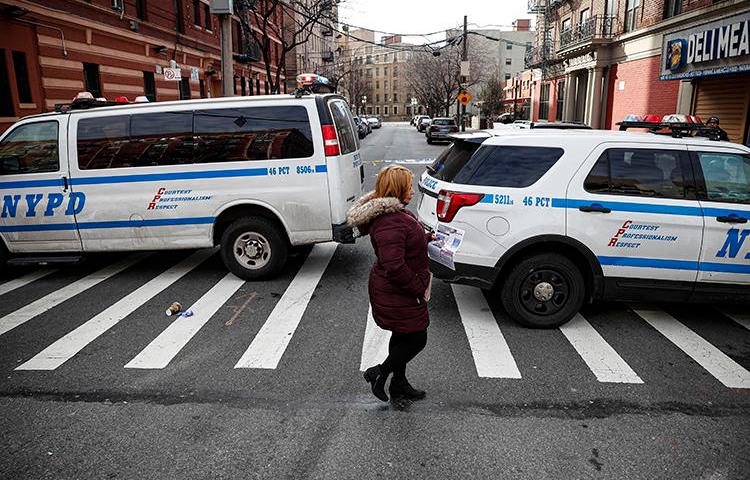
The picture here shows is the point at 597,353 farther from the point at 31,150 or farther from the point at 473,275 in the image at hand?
the point at 31,150

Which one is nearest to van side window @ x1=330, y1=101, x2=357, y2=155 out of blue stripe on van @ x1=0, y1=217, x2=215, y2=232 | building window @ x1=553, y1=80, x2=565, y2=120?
blue stripe on van @ x1=0, y1=217, x2=215, y2=232

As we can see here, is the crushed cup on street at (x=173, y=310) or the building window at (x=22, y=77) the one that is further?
the building window at (x=22, y=77)

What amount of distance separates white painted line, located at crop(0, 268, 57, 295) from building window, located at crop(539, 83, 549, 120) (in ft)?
124

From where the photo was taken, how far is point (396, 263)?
3.50 m

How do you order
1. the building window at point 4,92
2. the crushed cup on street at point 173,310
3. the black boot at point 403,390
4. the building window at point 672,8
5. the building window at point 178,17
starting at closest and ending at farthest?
the black boot at point 403,390, the crushed cup on street at point 173,310, the building window at point 4,92, the building window at point 672,8, the building window at point 178,17

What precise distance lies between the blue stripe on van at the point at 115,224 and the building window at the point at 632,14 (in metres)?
23.0

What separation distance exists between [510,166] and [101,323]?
466cm

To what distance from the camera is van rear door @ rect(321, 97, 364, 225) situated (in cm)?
693

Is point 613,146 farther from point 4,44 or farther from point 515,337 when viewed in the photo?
point 4,44

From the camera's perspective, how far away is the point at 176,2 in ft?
84.1

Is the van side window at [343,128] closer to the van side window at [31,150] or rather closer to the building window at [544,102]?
the van side window at [31,150]

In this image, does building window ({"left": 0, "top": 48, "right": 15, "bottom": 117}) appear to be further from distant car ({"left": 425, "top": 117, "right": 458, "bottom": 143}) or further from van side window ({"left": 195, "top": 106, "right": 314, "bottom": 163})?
distant car ({"left": 425, "top": 117, "right": 458, "bottom": 143})

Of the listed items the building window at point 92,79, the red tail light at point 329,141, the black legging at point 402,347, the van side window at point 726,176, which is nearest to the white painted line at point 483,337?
the black legging at point 402,347

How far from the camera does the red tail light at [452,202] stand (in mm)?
5371
